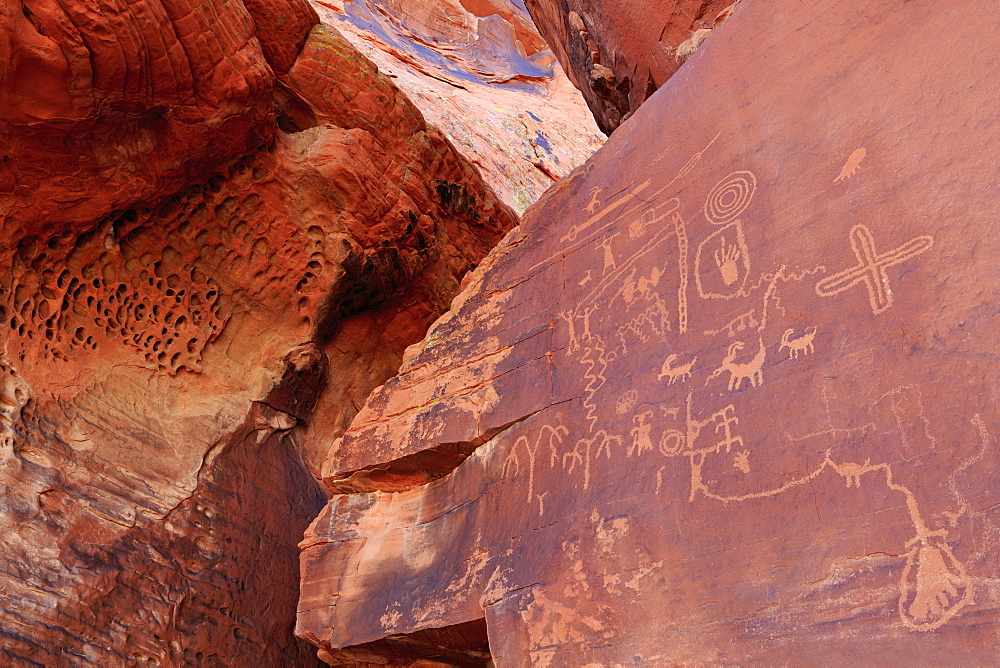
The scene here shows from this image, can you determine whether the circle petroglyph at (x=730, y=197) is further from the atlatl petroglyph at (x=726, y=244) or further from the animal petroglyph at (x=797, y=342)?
the animal petroglyph at (x=797, y=342)

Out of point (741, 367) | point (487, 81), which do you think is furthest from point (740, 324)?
point (487, 81)

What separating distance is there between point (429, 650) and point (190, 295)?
312cm

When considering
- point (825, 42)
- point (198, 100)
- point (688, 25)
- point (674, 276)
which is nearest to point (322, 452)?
point (198, 100)

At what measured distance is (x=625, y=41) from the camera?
18.4ft

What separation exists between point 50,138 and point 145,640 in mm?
2816

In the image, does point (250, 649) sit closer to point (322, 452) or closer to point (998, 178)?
point (322, 452)

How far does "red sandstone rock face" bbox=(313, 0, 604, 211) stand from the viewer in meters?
8.72

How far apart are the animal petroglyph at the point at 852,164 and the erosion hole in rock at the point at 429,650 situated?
84.9 inches

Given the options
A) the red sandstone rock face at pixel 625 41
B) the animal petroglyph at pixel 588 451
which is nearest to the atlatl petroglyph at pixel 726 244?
the animal petroglyph at pixel 588 451

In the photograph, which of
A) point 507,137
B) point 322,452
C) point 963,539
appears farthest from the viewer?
point 507,137

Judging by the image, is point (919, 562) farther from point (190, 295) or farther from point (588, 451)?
point (190, 295)

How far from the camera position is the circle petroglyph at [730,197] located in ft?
9.84

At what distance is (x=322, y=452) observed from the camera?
5.90 metres

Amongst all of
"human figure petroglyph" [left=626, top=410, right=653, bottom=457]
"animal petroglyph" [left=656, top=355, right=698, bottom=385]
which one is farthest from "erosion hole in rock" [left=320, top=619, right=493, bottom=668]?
"animal petroglyph" [left=656, top=355, right=698, bottom=385]
